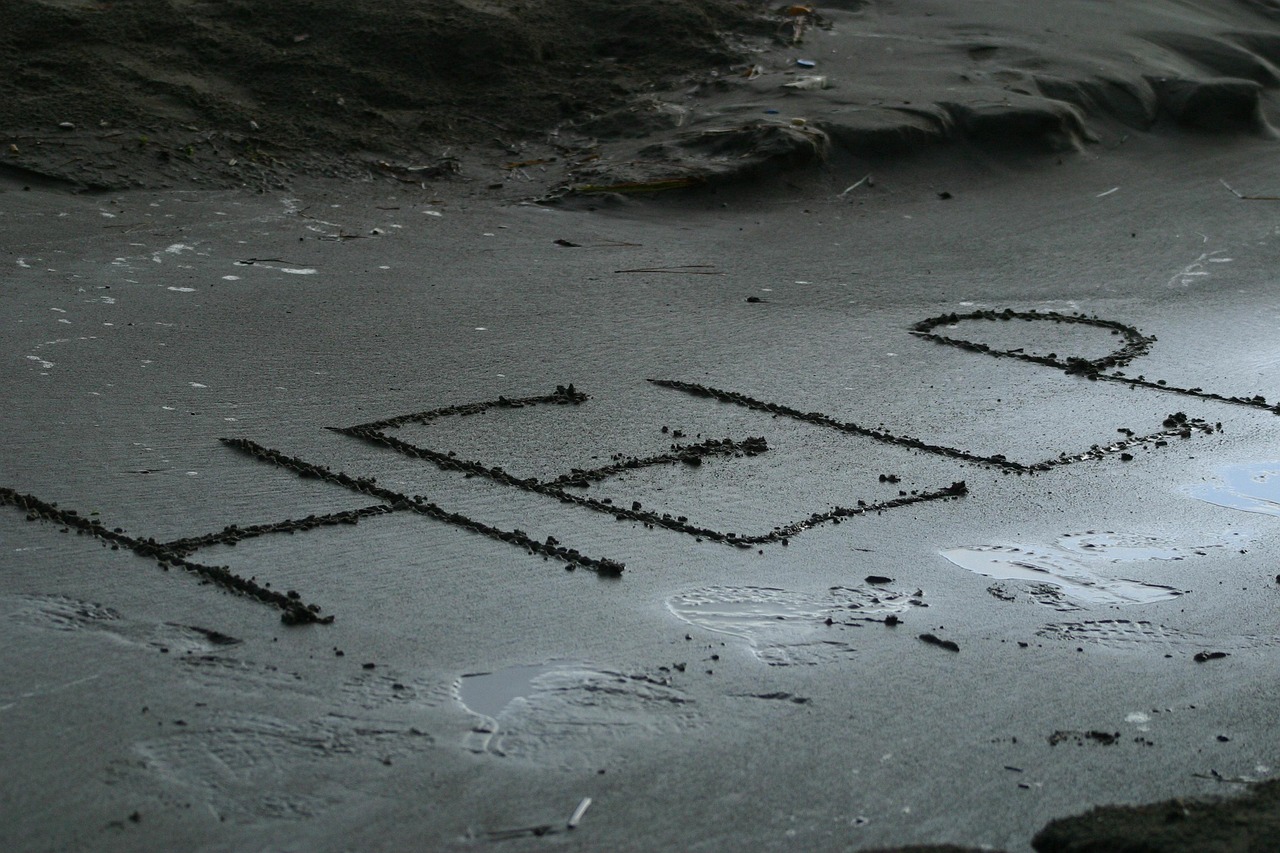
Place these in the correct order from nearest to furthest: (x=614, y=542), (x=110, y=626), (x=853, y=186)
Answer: (x=110, y=626)
(x=614, y=542)
(x=853, y=186)

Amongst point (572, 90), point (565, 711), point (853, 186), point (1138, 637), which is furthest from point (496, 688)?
point (572, 90)

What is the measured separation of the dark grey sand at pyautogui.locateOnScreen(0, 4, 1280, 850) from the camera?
96.5 inches

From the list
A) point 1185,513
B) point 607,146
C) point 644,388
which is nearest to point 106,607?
point 644,388

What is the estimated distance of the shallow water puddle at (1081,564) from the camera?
3.44m

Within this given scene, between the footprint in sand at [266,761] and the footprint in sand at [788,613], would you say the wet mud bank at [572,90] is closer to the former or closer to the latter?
the footprint in sand at [788,613]

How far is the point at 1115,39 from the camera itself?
10.3 metres

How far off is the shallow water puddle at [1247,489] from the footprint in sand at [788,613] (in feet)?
4.47

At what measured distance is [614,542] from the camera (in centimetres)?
362

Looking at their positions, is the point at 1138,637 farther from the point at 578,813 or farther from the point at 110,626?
the point at 110,626

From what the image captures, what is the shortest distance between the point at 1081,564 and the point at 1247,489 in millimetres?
994

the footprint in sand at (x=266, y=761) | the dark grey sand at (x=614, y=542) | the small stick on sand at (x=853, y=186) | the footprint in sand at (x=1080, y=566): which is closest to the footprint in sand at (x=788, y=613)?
the dark grey sand at (x=614, y=542)

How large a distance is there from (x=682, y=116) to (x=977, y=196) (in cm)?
194

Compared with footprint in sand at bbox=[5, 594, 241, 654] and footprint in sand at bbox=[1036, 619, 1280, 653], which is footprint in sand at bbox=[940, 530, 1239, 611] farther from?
footprint in sand at bbox=[5, 594, 241, 654]

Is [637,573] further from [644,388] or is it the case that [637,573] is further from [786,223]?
[786,223]
